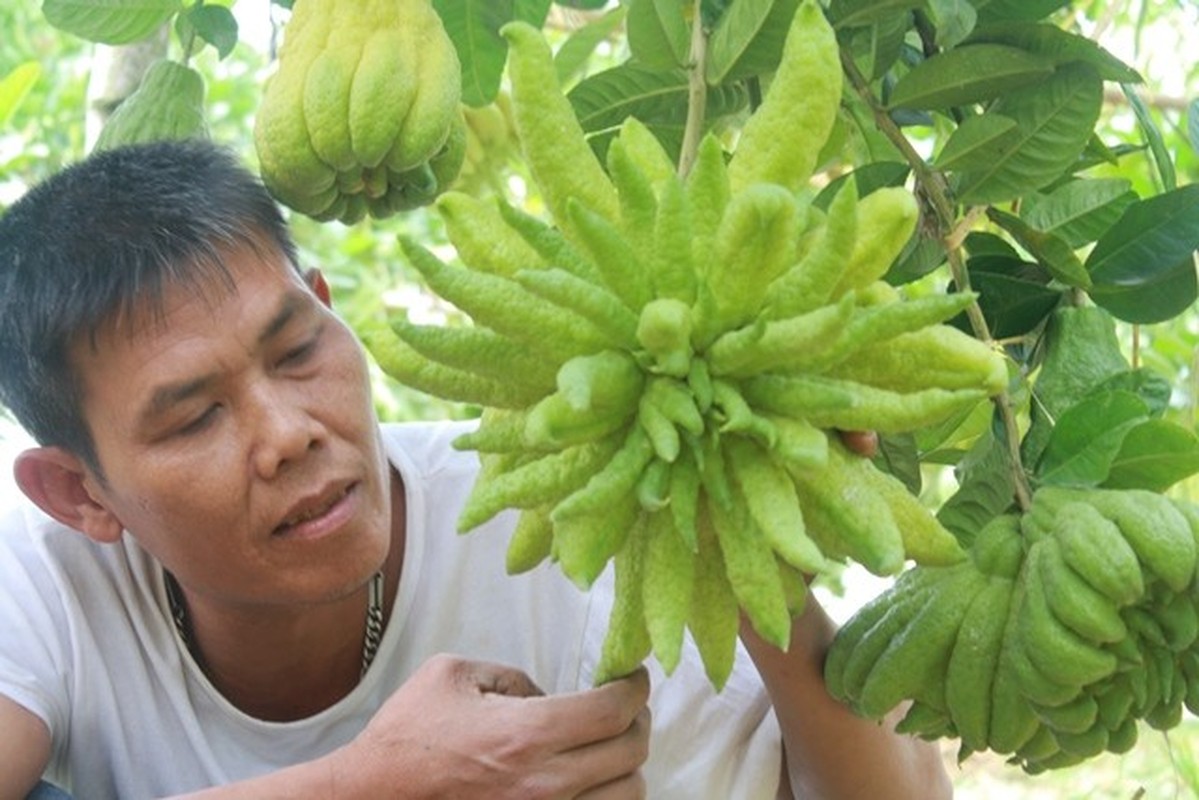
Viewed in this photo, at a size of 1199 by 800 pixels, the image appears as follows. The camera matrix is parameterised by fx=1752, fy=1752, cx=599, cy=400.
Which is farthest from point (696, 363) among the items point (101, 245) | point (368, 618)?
point (368, 618)

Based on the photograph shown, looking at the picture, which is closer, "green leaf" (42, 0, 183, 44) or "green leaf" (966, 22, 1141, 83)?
"green leaf" (966, 22, 1141, 83)

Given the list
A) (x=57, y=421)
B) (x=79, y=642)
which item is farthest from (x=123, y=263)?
(x=79, y=642)

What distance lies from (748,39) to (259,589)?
2.21 feet

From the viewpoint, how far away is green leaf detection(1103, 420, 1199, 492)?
1.15 m

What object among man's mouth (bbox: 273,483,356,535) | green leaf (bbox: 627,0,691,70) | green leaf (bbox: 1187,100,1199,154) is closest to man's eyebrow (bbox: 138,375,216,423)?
man's mouth (bbox: 273,483,356,535)

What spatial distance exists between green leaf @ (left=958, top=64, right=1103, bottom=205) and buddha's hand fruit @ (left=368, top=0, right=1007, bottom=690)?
0.30m

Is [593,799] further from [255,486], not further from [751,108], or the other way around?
[751,108]

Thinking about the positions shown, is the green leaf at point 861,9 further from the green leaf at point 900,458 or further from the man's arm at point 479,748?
the man's arm at point 479,748

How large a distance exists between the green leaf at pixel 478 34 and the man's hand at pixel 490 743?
489 mm

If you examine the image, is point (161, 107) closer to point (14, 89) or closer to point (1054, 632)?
point (1054, 632)

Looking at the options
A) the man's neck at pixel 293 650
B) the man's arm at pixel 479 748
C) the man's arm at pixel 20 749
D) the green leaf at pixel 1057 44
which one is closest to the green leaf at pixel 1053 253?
the green leaf at pixel 1057 44

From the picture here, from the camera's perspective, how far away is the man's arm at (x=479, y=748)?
1377mm

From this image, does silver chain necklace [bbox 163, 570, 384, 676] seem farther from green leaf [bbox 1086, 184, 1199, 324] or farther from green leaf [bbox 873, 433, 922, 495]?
green leaf [bbox 1086, 184, 1199, 324]

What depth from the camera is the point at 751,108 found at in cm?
138
